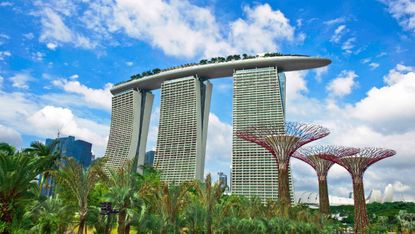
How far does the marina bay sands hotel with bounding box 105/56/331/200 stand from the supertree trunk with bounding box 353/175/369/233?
3806 cm

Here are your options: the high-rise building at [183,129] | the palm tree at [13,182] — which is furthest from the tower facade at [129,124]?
the palm tree at [13,182]

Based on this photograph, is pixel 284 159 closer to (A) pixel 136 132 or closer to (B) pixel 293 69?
(B) pixel 293 69

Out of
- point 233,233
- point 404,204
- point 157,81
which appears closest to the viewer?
point 233,233

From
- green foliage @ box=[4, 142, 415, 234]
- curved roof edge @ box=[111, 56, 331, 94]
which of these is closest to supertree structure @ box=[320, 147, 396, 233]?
green foliage @ box=[4, 142, 415, 234]

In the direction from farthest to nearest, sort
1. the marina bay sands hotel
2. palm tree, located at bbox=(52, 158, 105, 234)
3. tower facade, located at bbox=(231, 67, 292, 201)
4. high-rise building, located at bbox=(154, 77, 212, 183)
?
high-rise building, located at bbox=(154, 77, 212, 183) → the marina bay sands hotel → tower facade, located at bbox=(231, 67, 292, 201) → palm tree, located at bbox=(52, 158, 105, 234)

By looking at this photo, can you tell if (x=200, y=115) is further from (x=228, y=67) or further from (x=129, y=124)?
(x=129, y=124)

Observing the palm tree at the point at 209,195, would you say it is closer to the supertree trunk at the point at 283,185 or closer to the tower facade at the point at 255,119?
the supertree trunk at the point at 283,185

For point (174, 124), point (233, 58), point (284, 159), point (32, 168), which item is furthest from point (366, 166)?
point (174, 124)

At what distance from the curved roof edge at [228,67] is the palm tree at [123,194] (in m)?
86.5

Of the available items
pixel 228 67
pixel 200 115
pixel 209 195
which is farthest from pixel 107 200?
pixel 200 115

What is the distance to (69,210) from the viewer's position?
30.4 meters

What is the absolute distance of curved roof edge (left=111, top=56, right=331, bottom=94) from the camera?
107750mm

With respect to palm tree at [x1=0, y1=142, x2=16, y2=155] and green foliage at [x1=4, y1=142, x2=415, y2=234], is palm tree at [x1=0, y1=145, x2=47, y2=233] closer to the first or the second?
green foliage at [x1=4, y1=142, x2=415, y2=234]

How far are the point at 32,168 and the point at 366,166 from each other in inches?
2039
